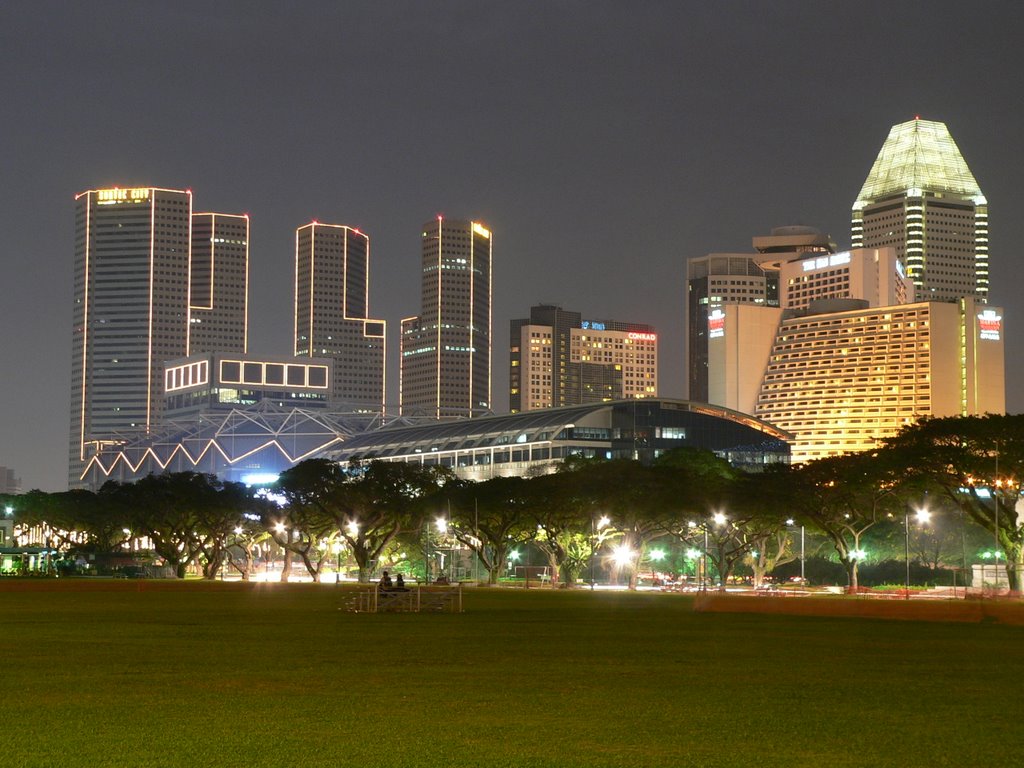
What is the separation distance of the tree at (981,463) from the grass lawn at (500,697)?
43.8 metres

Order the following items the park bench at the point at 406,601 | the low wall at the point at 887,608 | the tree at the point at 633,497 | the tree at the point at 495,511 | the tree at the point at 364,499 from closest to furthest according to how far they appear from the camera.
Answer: the low wall at the point at 887,608, the park bench at the point at 406,601, the tree at the point at 633,497, the tree at the point at 495,511, the tree at the point at 364,499

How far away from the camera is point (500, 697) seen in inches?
929

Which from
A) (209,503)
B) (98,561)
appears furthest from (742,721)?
(98,561)

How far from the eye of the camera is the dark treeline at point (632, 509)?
90312mm

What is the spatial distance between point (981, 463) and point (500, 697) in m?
69.5

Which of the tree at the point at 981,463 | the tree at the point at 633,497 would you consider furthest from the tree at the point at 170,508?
the tree at the point at 981,463

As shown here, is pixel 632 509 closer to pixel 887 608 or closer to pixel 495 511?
pixel 495 511

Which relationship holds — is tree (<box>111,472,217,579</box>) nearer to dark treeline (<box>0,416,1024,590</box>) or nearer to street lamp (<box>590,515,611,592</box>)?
dark treeline (<box>0,416,1024,590</box>)

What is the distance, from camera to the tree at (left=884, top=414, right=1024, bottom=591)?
8500 centimetres

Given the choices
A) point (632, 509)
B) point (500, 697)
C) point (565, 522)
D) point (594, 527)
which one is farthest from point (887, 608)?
point (565, 522)

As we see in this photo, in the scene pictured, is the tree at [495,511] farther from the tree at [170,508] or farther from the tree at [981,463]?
the tree at [981,463]

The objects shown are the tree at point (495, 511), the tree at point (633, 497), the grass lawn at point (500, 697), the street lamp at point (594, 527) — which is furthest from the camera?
the tree at point (495, 511)

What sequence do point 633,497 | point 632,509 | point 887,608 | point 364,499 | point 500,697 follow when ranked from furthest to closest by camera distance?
point 364,499 → point 632,509 → point 633,497 → point 887,608 → point 500,697

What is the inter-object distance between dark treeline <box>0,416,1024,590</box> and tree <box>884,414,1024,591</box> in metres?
0.12
